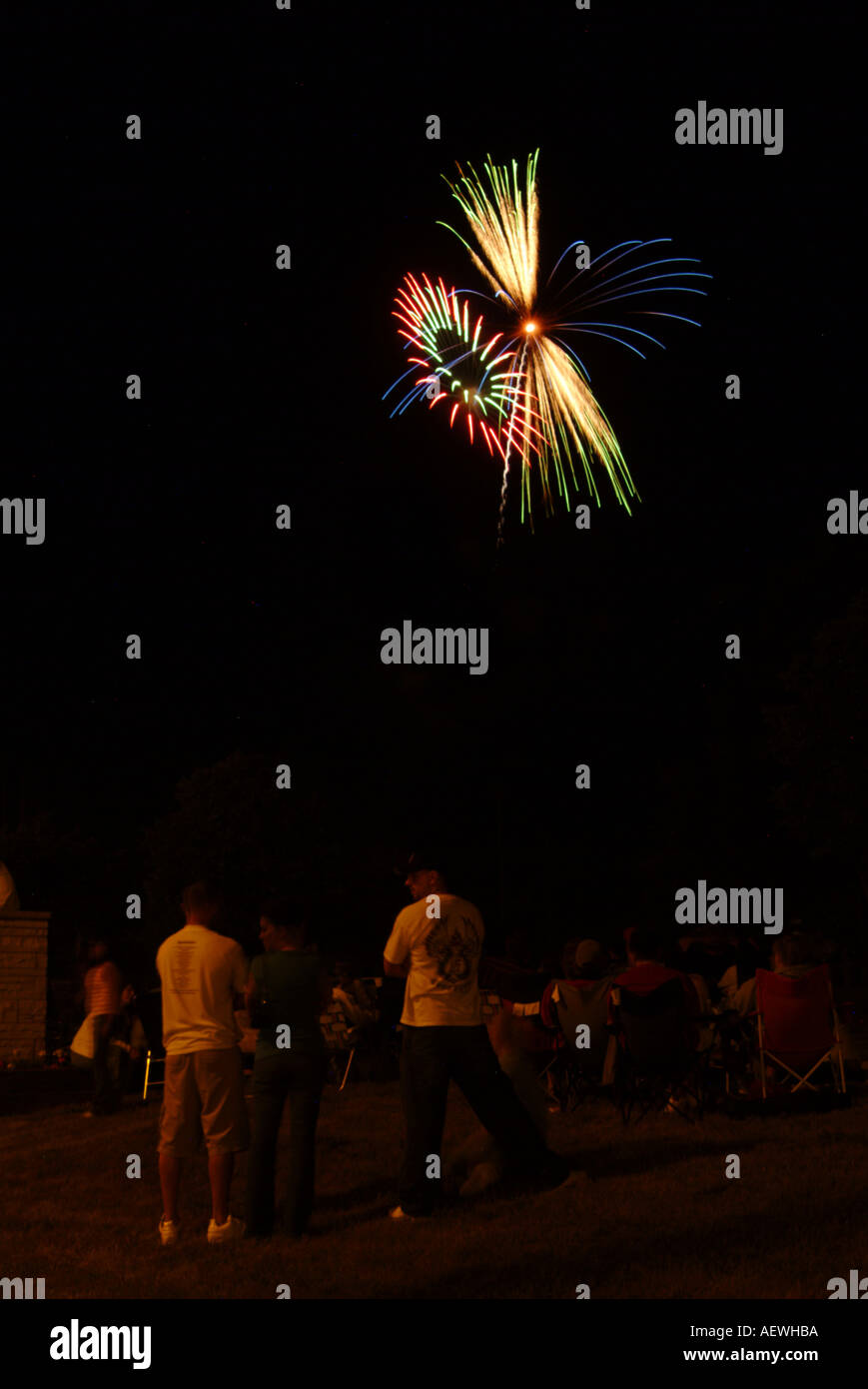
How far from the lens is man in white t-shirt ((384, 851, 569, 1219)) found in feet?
26.5

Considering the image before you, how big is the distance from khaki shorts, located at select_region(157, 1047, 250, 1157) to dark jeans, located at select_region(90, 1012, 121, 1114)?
6.67m

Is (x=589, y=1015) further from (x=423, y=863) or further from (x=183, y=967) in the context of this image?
(x=183, y=967)

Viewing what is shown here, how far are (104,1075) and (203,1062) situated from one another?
22.8 feet

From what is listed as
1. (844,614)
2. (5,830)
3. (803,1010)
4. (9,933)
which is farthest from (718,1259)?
(5,830)

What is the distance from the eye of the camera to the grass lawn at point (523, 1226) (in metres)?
6.52

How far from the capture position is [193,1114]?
25.6ft

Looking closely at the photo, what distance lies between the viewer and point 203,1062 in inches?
304

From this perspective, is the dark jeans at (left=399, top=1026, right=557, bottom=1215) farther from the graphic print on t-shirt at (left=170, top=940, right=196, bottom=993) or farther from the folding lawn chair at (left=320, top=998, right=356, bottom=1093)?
the folding lawn chair at (left=320, top=998, right=356, bottom=1093)

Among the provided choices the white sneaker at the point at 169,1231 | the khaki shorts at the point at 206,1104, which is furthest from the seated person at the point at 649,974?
the white sneaker at the point at 169,1231

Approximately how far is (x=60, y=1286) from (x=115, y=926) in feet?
163

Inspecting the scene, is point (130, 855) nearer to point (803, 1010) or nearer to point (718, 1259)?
point (803, 1010)

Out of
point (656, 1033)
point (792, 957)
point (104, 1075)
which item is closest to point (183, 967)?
point (656, 1033)

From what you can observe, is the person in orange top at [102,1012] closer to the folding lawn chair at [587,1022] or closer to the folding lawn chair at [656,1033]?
the folding lawn chair at [587,1022]

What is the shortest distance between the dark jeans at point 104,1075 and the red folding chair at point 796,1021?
6.39 m
